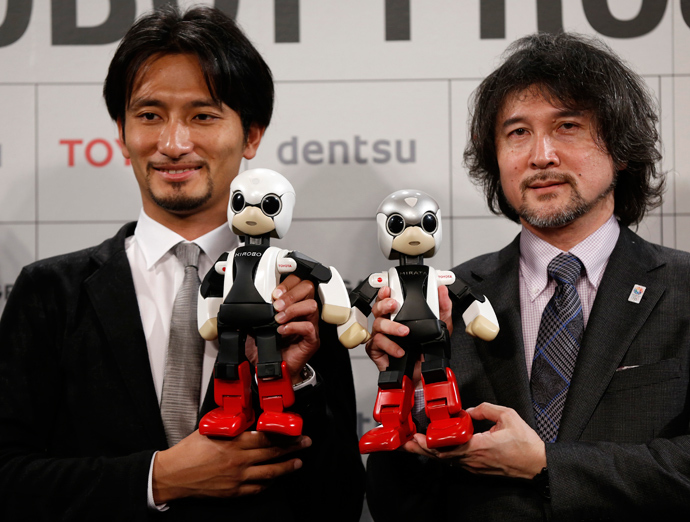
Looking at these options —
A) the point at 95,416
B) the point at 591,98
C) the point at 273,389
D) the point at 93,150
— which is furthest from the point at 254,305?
the point at 93,150

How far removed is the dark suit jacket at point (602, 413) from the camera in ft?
4.39

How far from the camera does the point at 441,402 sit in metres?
1.30

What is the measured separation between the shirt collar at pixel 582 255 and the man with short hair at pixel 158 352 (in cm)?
51

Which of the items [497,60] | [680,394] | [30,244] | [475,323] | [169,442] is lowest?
[169,442]

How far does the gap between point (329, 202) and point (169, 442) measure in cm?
110

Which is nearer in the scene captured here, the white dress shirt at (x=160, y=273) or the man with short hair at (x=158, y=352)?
the man with short hair at (x=158, y=352)

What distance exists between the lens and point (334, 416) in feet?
5.31

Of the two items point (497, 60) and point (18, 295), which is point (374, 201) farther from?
point (18, 295)

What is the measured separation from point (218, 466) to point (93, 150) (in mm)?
1434

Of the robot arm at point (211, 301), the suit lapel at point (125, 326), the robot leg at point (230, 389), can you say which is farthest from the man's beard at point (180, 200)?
the robot leg at point (230, 389)

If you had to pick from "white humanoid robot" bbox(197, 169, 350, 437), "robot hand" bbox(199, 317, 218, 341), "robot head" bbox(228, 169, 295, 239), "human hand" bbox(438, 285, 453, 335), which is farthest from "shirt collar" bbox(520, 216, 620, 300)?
"robot hand" bbox(199, 317, 218, 341)

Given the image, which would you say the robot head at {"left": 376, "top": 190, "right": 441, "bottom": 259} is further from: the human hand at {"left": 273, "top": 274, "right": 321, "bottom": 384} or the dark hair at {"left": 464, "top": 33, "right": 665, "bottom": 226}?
the dark hair at {"left": 464, "top": 33, "right": 665, "bottom": 226}

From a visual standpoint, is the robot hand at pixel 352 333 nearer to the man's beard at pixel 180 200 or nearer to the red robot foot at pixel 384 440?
the red robot foot at pixel 384 440

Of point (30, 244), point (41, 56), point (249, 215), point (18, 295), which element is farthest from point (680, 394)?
point (41, 56)
